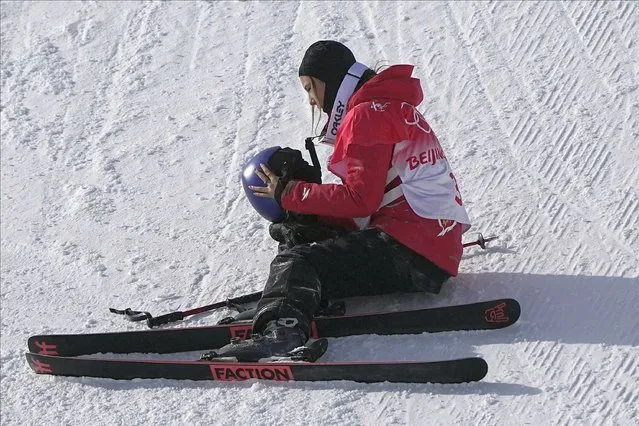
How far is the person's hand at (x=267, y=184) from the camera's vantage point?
5422 millimetres

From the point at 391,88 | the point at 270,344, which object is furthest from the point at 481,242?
the point at 270,344

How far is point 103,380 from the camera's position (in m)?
5.38

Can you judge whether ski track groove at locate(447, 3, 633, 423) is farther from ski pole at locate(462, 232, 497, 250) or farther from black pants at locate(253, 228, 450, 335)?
black pants at locate(253, 228, 450, 335)

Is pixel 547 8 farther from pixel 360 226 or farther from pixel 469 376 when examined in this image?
pixel 469 376

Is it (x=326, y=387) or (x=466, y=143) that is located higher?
(x=466, y=143)

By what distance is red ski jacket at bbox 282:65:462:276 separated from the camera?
5.19 metres

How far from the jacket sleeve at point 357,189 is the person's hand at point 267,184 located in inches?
7.1

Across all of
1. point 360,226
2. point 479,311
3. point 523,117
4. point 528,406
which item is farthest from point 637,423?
point 523,117

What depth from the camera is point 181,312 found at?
5.71 meters

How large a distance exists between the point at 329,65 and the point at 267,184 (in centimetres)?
64

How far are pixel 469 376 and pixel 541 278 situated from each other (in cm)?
94

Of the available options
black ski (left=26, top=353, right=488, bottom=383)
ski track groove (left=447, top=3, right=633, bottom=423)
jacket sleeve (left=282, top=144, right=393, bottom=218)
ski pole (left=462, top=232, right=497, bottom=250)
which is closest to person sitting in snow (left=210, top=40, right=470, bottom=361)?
jacket sleeve (left=282, top=144, right=393, bottom=218)

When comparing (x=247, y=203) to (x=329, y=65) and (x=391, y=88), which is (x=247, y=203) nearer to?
(x=329, y=65)

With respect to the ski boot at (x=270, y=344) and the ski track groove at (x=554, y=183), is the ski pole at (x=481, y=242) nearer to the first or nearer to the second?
the ski track groove at (x=554, y=183)
